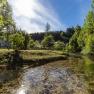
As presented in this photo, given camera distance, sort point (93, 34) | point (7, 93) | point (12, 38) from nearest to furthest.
Result: point (7, 93)
point (93, 34)
point (12, 38)

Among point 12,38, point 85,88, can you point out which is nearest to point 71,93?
point 85,88

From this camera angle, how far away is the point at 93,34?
5591 cm

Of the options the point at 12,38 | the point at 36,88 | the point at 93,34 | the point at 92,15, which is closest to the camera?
the point at 36,88

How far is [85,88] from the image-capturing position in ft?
89.1

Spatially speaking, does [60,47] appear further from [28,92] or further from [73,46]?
[28,92]

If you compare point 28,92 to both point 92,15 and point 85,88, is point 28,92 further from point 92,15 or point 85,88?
point 92,15

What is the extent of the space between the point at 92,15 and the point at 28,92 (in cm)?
3178

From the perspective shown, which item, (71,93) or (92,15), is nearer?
(71,93)

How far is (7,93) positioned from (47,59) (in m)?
43.2

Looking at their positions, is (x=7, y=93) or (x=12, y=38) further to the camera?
(x=12, y=38)

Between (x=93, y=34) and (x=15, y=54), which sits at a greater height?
(x=93, y=34)

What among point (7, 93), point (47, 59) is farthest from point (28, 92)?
point (47, 59)

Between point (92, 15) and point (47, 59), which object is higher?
point (92, 15)

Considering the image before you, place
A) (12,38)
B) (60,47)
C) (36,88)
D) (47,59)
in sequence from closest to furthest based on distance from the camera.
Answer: (36,88) < (47,59) < (12,38) < (60,47)
